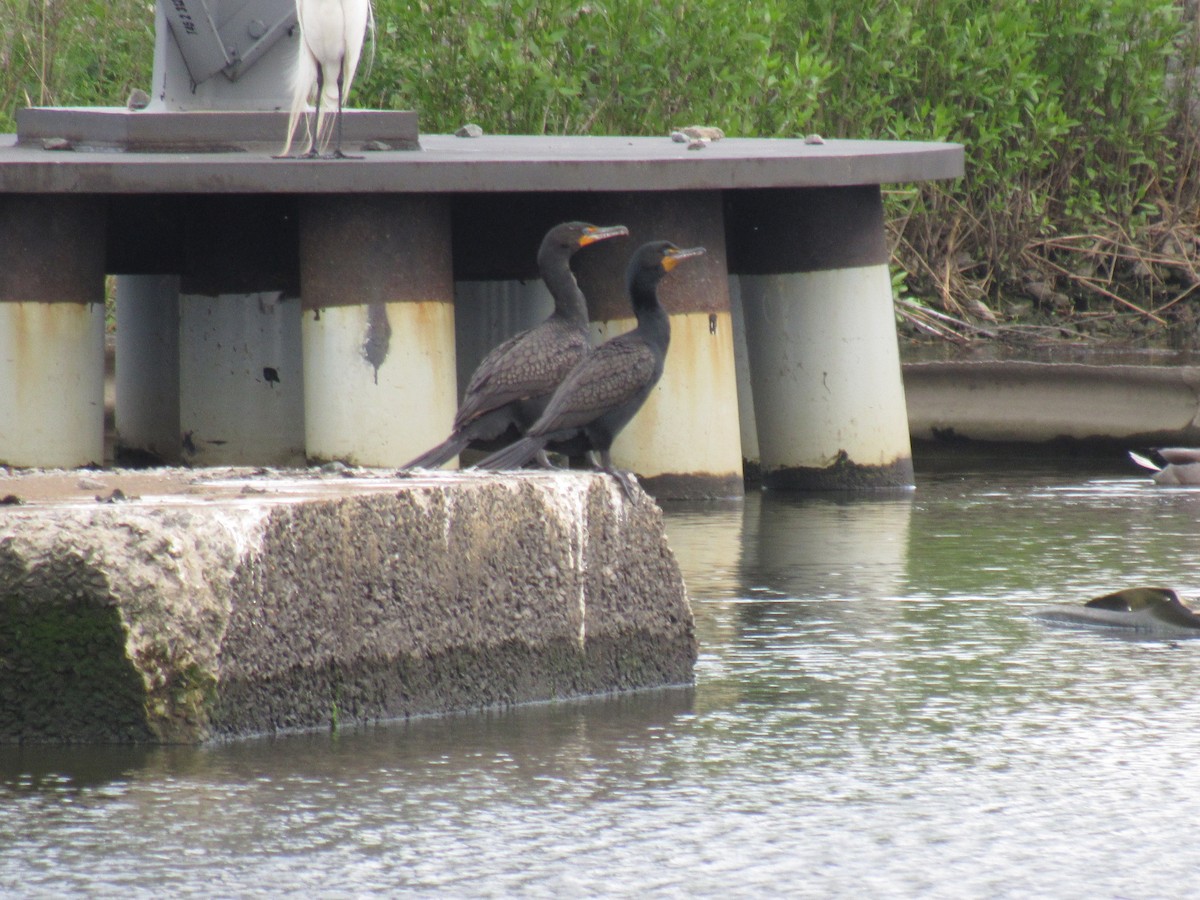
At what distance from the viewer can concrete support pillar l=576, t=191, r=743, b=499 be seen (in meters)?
9.98

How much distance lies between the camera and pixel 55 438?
9.59 m

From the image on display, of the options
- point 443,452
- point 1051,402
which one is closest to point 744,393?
point 1051,402

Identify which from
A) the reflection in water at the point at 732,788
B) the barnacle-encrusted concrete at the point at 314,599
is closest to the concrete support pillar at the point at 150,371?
the reflection in water at the point at 732,788

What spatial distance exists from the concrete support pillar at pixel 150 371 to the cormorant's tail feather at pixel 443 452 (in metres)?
2.54

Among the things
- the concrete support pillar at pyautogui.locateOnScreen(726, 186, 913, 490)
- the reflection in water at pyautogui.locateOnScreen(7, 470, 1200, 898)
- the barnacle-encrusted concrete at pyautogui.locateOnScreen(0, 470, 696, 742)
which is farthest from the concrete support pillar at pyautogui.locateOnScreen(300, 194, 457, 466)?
the barnacle-encrusted concrete at pyautogui.locateOnScreen(0, 470, 696, 742)

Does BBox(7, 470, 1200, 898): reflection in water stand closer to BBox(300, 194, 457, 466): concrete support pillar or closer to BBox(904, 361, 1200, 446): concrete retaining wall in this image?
BBox(300, 194, 457, 466): concrete support pillar

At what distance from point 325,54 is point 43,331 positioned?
1.70m

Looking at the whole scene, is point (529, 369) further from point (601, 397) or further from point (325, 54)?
point (325, 54)

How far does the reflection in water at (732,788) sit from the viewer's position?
4445mm

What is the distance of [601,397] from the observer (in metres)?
7.95

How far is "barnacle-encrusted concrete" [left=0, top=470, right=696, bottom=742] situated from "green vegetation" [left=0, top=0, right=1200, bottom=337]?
26.4 ft

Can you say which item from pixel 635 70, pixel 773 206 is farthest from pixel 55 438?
pixel 635 70

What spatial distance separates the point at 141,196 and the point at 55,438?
1.51 metres

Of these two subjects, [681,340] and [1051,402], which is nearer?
[681,340]
